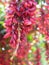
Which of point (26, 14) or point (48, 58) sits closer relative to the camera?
point (26, 14)

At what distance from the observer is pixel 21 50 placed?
608mm

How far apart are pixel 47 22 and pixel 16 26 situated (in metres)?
0.15

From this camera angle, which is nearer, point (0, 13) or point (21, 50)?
point (21, 50)

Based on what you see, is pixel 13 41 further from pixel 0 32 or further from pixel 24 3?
pixel 0 32

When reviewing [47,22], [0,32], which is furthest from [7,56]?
[47,22]

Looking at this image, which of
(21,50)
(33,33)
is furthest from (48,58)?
(21,50)

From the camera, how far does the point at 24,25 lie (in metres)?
0.53

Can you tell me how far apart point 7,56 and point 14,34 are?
0.27m

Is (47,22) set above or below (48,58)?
above

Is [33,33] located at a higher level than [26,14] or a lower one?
lower

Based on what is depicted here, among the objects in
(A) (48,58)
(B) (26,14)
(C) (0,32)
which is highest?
(B) (26,14)

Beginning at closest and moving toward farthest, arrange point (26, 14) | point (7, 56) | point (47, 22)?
point (26, 14) → point (47, 22) → point (7, 56)

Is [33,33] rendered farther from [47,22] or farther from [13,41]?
[13,41]

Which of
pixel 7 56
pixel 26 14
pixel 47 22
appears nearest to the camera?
pixel 26 14
